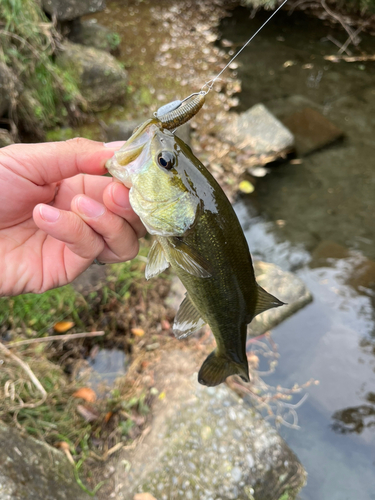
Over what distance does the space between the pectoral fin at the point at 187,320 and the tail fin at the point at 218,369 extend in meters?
0.25

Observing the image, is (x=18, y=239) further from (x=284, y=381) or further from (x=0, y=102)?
(x=284, y=381)

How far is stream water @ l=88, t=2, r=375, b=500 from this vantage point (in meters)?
3.63

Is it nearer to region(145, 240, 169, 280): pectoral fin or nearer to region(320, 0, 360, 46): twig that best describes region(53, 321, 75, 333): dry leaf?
region(145, 240, 169, 280): pectoral fin

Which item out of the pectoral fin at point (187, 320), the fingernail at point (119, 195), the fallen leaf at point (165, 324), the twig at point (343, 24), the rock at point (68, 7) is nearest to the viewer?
the fingernail at point (119, 195)

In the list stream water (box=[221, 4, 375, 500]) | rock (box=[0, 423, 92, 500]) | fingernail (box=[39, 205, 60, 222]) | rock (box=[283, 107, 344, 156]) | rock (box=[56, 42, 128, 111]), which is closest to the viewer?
fingernail (box=[39, 205, 60, 222])

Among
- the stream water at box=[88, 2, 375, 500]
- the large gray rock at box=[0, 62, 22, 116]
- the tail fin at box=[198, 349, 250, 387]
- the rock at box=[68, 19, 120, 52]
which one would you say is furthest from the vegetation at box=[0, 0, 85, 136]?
the tail fin at box=[198, 349, 250, 387]

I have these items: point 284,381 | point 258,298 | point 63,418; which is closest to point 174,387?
point 63,418

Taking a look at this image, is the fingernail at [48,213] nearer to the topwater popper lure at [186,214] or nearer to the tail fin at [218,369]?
the topwater popper lure at [186,214]

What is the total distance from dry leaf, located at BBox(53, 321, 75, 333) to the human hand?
1.29 metres

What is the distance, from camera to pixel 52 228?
1.75m

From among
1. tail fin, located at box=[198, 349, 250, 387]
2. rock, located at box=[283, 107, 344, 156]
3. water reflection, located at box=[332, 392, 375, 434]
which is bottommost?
water reflection, located at box=[332, 392, 375, 434]

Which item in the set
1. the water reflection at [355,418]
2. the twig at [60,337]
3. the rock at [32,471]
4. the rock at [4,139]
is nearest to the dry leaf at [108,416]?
the rock at [32,471]

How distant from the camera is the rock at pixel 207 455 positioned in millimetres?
2779

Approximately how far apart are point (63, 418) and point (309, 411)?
255 centimetres
